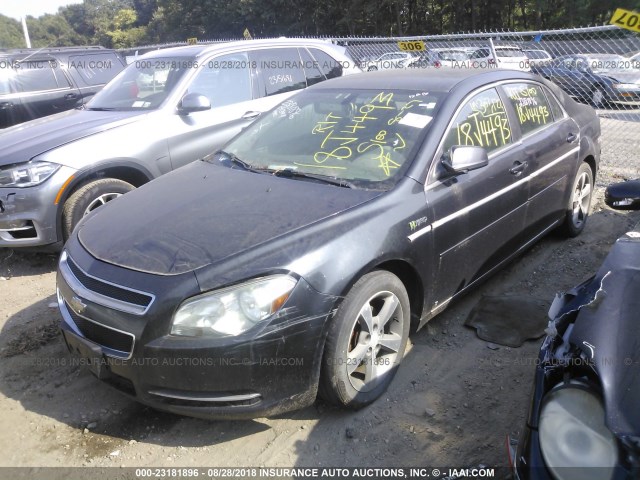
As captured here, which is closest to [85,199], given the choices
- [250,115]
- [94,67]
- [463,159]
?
[250,115]

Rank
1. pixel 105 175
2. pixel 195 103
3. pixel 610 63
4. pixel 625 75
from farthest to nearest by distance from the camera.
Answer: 1. pixel 625 75
2. pixel 610 63
3. pixel 195 103
4. pixel 105 175

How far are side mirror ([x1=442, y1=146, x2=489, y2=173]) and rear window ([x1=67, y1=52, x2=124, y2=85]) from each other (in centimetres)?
759

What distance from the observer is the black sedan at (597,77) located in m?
12.5

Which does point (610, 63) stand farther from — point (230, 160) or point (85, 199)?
point (85, 199)

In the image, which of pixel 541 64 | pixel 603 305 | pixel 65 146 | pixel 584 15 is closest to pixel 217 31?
pixel 584 15

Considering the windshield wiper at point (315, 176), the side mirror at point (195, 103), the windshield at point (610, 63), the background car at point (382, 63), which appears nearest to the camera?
the windshield wiper at point (315, 176)

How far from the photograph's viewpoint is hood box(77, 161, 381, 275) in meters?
2.63

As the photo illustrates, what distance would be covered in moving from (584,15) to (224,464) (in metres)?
35.5

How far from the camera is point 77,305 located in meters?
2.70

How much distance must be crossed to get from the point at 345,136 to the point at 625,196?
1.70 meters

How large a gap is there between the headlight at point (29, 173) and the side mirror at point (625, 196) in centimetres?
426

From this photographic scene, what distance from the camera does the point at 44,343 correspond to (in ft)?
12.0

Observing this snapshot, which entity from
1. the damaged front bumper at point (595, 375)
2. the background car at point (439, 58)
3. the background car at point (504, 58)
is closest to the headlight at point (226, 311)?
the damaged front bumper at point (595, 375)

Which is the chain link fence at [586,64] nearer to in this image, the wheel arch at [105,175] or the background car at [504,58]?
the background car at [504,58]
